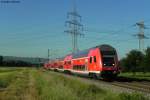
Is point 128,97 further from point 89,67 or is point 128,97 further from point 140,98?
point 89,67

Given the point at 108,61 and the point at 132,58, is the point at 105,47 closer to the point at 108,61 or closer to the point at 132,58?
the point at 108,61

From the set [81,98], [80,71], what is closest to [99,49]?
[80,71]

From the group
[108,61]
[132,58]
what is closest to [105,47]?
[108,61]

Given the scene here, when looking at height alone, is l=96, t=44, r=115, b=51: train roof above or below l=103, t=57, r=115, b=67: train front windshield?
above

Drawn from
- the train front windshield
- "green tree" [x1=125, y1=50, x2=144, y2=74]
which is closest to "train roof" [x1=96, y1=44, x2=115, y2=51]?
the train front windshield

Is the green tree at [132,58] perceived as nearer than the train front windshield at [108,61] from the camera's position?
No

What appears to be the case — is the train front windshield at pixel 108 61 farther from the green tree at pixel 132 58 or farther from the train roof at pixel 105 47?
the green tree at pixel 132 58

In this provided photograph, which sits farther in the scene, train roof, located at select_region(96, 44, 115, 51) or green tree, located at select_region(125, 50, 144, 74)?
green tree, located at select_region(125, 50, 144, 74)

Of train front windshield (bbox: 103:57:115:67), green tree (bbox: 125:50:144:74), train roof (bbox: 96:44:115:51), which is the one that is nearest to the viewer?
train front windshield (bbox: 103:57:115:67)

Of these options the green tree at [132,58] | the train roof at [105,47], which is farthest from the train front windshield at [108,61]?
the green tree at [132,58]

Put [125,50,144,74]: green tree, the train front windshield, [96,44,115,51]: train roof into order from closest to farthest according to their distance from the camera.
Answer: the train front windshield
[96,44,115,51]: train roof
[125,50,144,74]: green tree

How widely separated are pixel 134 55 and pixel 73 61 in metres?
15.5

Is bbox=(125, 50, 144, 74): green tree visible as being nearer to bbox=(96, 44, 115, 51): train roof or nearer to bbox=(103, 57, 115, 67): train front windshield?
bbox=(96, 44, 115, 51): train roof

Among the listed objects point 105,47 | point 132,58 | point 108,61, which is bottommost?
point 108,61
